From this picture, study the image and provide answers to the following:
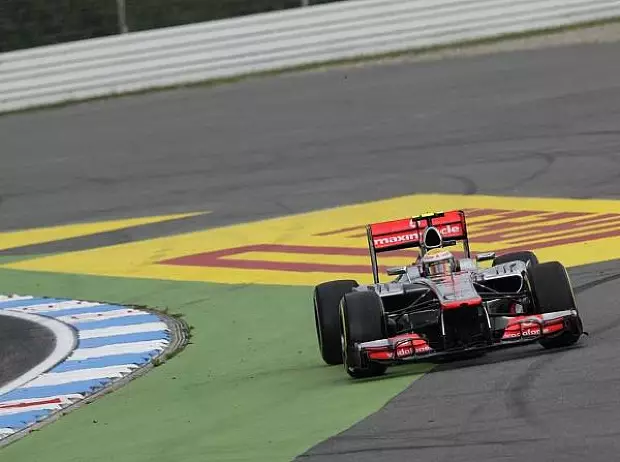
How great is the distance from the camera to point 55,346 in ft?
40.3

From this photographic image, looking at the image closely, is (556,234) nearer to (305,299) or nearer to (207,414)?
(305,299)

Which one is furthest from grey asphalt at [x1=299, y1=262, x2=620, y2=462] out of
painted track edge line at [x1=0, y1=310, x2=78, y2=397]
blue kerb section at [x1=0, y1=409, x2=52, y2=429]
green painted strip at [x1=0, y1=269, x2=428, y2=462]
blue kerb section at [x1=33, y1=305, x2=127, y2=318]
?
blue kerb section at [x1=33, y1=305, x2=127, y2=318]

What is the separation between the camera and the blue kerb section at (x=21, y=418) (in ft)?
31.2

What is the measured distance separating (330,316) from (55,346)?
3.43 metres

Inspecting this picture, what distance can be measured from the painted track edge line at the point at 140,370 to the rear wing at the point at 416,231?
6.18 ft

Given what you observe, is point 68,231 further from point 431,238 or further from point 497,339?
point 497,339

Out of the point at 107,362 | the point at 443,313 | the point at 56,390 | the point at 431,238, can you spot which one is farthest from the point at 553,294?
the point at 107,362

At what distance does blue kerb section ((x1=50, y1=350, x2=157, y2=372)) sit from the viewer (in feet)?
36.9

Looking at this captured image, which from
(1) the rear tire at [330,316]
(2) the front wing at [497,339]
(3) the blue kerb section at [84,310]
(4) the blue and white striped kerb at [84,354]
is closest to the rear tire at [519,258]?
(1) the rear tire at [330,316]

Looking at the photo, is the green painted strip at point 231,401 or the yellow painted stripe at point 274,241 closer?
the green painted strip at point 231,401

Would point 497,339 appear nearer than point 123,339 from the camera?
Yes

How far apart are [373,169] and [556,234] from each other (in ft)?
16.4

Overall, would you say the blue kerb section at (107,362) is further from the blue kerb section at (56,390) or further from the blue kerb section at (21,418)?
the blue kerb section at (21,418)

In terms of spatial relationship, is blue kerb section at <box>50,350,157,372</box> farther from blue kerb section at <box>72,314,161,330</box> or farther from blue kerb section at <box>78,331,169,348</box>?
blue kerb section at <box>72,314,161,330</box>
